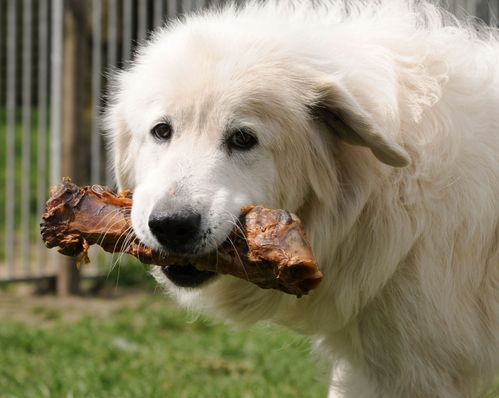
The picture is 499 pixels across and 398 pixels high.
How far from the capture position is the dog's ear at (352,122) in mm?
3445

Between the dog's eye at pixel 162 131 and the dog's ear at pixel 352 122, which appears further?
the dog's eye at pixel 162 131

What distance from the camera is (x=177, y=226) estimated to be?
→ 330cm

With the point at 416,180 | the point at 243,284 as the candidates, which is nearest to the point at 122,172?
the point at 243,284

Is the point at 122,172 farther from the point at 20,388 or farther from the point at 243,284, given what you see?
the point at 20,388

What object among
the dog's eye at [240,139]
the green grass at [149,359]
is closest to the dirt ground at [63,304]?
the green grass at [149,359]

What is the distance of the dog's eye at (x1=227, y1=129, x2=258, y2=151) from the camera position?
355 centimetres

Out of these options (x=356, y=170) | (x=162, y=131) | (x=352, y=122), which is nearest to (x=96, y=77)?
(x=162, y=131)

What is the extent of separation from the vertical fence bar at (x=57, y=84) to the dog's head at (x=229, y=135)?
4905mm

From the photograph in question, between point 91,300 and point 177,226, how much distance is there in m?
5.30

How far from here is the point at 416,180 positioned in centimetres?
367

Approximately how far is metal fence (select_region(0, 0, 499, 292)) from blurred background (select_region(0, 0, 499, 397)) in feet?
0.04

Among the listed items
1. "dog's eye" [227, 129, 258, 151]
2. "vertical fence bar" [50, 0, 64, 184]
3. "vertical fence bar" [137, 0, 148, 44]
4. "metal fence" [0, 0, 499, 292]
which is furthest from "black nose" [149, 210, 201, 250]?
"vertical fence bar" [137, 0, 148, 44]

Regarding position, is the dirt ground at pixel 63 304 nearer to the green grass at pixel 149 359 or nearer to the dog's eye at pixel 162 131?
the green grass at pixel 149 359

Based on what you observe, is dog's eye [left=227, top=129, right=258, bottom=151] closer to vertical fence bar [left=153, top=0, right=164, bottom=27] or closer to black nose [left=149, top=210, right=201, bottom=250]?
black nose [left=149, top=210, right=201, bottom=250]
